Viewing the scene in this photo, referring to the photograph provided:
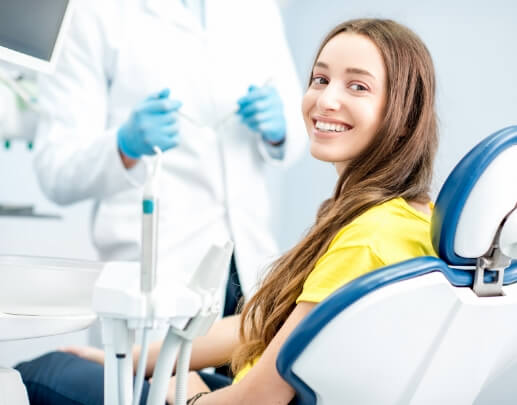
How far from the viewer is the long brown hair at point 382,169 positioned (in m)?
0.96

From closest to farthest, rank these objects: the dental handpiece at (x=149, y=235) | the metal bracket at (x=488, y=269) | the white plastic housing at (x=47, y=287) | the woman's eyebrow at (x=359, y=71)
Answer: the dental handpiece at (x=149, y=235)
the metal bracket at (x=488, y=269)
the white plastic housing at (x=47, y=287)
the woman's eyebrow at (x=359, y=71)

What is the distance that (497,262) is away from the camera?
765mm

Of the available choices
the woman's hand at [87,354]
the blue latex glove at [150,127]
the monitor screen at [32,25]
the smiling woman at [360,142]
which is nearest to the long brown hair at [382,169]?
the smiling woman at [360,142]

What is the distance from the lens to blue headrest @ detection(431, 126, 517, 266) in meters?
0.71

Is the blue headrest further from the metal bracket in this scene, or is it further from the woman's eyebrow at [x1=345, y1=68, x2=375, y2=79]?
the woman's eyebrow at [x1=345, y1=68, x2=375, y2=79]

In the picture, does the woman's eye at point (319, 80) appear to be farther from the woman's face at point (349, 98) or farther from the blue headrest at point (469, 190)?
the blue headrest at point (469, 190)

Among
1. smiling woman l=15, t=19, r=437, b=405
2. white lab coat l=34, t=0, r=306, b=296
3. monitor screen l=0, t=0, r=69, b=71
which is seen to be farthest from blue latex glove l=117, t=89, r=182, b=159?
smiling woman l=15, t=19, r=437, b=405

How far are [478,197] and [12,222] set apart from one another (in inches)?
93.3

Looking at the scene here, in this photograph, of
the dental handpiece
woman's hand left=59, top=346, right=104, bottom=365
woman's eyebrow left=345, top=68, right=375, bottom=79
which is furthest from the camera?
woman's hand left=59, top=346, right=104, bottom=365

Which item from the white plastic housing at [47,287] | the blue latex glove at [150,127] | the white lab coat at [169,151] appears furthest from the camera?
the white lab coat at [169,151]

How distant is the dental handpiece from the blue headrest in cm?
34

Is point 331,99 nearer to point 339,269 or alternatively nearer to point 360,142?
point 360,142

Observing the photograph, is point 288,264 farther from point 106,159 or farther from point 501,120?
point 501,120

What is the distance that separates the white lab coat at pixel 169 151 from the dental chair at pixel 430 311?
37.9 inches
